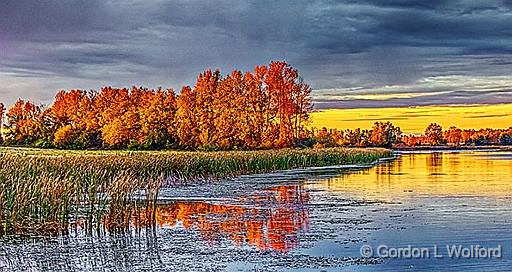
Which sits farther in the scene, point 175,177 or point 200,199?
point 175,177

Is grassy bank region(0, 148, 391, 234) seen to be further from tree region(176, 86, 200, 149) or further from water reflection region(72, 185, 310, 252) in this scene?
tree region(176, 86, 200, 149)

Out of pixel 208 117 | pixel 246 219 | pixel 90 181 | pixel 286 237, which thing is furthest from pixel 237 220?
pixel 208 117

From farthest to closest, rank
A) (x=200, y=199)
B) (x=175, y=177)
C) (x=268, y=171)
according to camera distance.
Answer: (x=268, y=171) → (x=175, y=177) → (x=200, y=199)

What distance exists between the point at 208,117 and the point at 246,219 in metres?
49.0

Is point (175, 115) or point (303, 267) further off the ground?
point (175, 115)

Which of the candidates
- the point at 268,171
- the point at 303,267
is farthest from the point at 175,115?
the point at 303,267

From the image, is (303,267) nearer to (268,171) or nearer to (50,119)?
(268,171)

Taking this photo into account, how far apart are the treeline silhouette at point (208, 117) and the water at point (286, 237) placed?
40346 mm

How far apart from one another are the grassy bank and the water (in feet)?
2.43

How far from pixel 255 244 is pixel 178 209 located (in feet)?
19.5

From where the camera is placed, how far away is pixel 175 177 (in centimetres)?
2609

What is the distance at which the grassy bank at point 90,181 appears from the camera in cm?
1259

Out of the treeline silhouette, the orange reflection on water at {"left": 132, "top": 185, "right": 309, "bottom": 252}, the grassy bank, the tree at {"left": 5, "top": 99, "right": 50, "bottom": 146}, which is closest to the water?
the orange reflection on water at {"left": 132, "top": 185, "right": 309, "bottom": 252}

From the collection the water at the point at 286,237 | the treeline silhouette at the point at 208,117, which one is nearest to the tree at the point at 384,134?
the treeline silhouette at the point at 208,117
